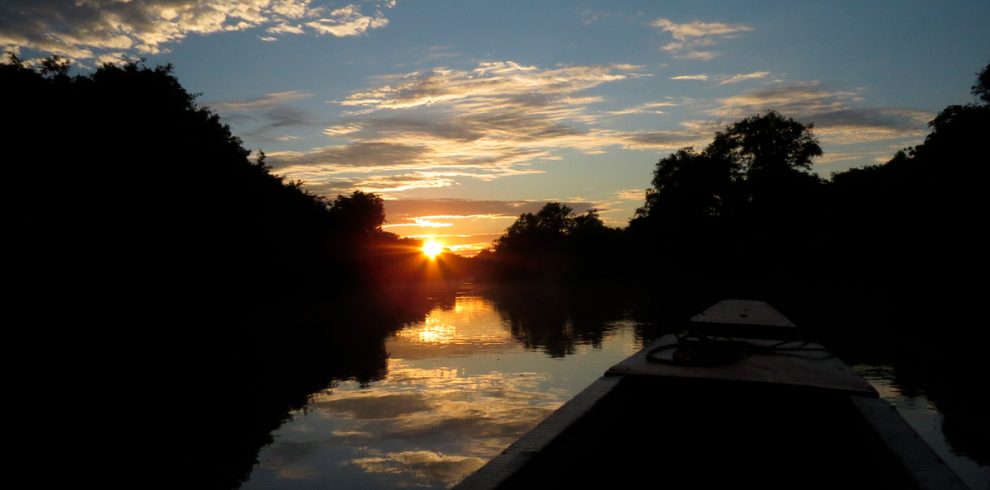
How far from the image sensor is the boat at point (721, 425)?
3.94 meters

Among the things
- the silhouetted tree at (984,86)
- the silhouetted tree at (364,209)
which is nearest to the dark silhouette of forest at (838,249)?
the silhouetted tree at (984,86)

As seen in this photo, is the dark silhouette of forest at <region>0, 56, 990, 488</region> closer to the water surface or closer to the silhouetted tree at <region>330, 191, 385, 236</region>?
the water surface

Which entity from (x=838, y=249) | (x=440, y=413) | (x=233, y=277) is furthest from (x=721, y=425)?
(x=838, y=249)

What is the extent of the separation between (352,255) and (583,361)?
4480 cm

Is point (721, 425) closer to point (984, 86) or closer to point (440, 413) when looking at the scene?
point (440, 413)

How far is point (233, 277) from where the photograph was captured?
32188mm

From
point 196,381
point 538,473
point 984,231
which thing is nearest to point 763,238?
point 984,231

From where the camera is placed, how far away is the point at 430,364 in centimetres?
1250

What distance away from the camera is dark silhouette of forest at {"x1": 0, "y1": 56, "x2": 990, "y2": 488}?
980cm

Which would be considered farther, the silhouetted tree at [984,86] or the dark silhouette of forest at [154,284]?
the silhouetted tree at [984,86]

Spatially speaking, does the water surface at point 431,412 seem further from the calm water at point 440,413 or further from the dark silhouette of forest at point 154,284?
the dark silhouette of forest at point 154,284

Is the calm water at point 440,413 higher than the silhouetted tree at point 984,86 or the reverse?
the reverse

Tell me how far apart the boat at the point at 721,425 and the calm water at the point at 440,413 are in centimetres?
183

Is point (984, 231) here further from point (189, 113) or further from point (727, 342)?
point (189, 113)
